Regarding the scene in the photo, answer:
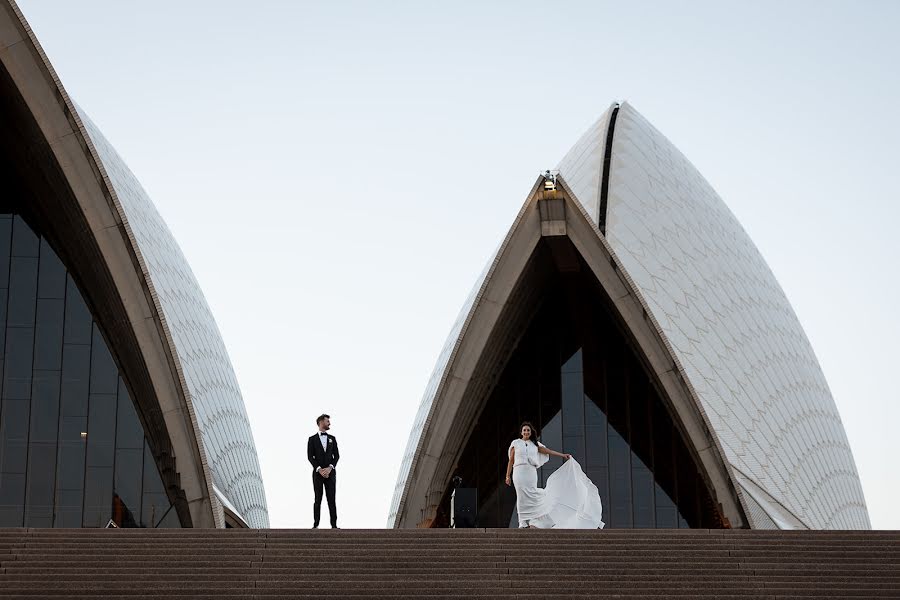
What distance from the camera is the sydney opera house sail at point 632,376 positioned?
2114 centimetres

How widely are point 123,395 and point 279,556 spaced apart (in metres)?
10.9

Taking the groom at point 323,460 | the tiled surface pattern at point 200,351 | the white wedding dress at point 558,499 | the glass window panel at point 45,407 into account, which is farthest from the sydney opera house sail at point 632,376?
the groom at point 323,460

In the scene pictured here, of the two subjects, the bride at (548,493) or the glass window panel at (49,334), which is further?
the glass window panel at (49,334)

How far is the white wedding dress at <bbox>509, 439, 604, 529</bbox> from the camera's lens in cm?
1555

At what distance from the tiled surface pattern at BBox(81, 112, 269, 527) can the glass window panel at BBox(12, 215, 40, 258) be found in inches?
60.4

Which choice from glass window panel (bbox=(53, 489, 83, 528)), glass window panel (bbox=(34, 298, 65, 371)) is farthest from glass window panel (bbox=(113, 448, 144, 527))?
glass window panel (bbox=(34, 298, 65, 371))

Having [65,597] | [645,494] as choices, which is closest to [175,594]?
[65,597]

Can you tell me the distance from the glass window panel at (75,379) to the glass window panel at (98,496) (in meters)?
0.97

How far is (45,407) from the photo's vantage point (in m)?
22.1

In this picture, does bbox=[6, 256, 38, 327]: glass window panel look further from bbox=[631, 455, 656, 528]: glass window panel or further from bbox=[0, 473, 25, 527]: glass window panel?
bbox=[631, 455, 656, 528]: glass window panel

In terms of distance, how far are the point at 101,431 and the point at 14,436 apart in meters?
1.33

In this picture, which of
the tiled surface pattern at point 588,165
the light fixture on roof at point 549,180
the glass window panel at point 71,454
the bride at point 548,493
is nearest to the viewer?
the bride at point 548,493

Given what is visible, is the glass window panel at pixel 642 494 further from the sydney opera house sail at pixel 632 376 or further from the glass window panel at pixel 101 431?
the glass window panel at pixel 101 431

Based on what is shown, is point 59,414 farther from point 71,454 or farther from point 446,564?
point 446,564
